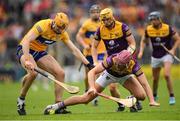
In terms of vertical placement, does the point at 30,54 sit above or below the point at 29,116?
above

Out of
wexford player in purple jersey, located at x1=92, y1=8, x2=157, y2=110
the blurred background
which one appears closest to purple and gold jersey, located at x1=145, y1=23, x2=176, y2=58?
wexford player in purple jersey, located at x1=92, y1=8, x2=157, y2=110

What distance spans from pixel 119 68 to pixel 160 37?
18.5 ft

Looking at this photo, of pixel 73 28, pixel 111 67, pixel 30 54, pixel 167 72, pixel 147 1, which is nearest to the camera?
pixel 111 67

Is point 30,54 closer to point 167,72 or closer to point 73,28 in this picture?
point 167,72

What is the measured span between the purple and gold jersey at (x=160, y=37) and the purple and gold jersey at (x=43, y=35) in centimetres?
464

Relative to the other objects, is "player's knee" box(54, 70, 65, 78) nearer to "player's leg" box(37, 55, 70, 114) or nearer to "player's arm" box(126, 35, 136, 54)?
"player's leg" box(37, 55, 70, 114)

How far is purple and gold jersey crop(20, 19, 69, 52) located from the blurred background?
14.8 meters

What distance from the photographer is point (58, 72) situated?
18.7 metres

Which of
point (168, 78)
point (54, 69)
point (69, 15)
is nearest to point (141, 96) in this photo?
point (54, 69)

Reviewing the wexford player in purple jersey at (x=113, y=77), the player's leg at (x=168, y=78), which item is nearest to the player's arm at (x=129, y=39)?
the wexford player in purple jersey at (x=113, y=77)

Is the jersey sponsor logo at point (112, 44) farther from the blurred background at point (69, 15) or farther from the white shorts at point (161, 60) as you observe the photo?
the blurred background at point (69, 15)

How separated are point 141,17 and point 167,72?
50.5ft

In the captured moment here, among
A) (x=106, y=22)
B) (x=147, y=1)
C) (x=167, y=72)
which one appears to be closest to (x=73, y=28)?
(x=147, y=1)

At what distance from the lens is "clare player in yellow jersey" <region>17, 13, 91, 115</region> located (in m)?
18.2
